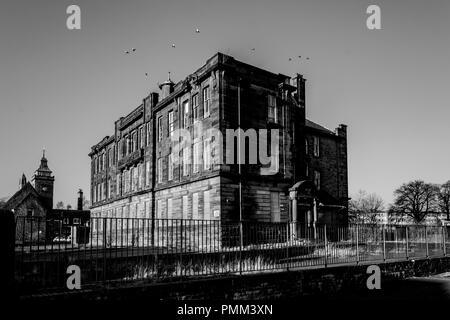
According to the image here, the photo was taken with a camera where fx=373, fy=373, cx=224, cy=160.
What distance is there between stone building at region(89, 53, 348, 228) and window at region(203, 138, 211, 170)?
0.22 ft

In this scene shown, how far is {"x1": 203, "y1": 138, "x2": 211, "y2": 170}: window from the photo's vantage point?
24.9 meters

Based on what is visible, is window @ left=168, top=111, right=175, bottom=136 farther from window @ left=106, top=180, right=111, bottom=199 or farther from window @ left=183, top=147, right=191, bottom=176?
window @ left=106, top=180, right=111, bottom=199

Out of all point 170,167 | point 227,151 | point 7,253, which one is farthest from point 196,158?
point 7,253

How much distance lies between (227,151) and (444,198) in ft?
215

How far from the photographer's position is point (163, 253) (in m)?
9.51

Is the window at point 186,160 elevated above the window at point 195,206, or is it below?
above

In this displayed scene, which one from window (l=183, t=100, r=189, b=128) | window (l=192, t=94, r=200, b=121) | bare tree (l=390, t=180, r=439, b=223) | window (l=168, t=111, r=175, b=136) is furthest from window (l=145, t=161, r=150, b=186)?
bare tree (l=390, t=180, r=439, b=223)

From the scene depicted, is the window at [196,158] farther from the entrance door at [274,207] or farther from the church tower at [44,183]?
the church tower at [44,183]

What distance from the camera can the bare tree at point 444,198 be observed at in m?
A: 73.0

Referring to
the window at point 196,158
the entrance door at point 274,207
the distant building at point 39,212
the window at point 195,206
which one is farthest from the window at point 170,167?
the entrance door at point 274,207

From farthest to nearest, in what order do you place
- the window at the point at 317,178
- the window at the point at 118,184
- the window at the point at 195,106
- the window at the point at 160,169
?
the window at the point at 118,184 → the window at the point at 317,178 → the window at the point at 160,169 → the window at the point at 195,106

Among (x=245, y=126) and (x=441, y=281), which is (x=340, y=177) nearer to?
(x=245, y=126)

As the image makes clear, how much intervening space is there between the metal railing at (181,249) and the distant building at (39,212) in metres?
0.06

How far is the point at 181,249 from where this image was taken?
370 inches
